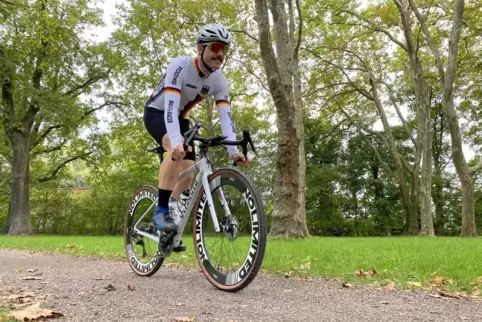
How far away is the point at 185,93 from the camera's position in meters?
3.94

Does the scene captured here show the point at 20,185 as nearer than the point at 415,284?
No

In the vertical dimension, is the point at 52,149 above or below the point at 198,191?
above

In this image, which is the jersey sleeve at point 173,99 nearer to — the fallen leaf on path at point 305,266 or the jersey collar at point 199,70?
the jersey collar at point 199,70

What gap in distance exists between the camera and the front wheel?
3.16m

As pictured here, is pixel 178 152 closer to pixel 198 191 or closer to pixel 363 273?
pixel 198 191

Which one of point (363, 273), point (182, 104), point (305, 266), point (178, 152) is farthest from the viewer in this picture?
point (305, 266)

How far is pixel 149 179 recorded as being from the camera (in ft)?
101

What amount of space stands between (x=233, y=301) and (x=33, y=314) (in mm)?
1296

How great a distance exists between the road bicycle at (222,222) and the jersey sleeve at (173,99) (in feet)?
0.35

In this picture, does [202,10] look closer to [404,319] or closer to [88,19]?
[88,19]

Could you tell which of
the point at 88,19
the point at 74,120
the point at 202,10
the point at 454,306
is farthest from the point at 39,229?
the point at 454,306

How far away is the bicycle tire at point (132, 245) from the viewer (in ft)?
14.1

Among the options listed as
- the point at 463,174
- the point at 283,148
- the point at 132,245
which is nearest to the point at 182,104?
the point at 132,245

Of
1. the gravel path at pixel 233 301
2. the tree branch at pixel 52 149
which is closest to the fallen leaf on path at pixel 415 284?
the gravel path at pixel 233 301
